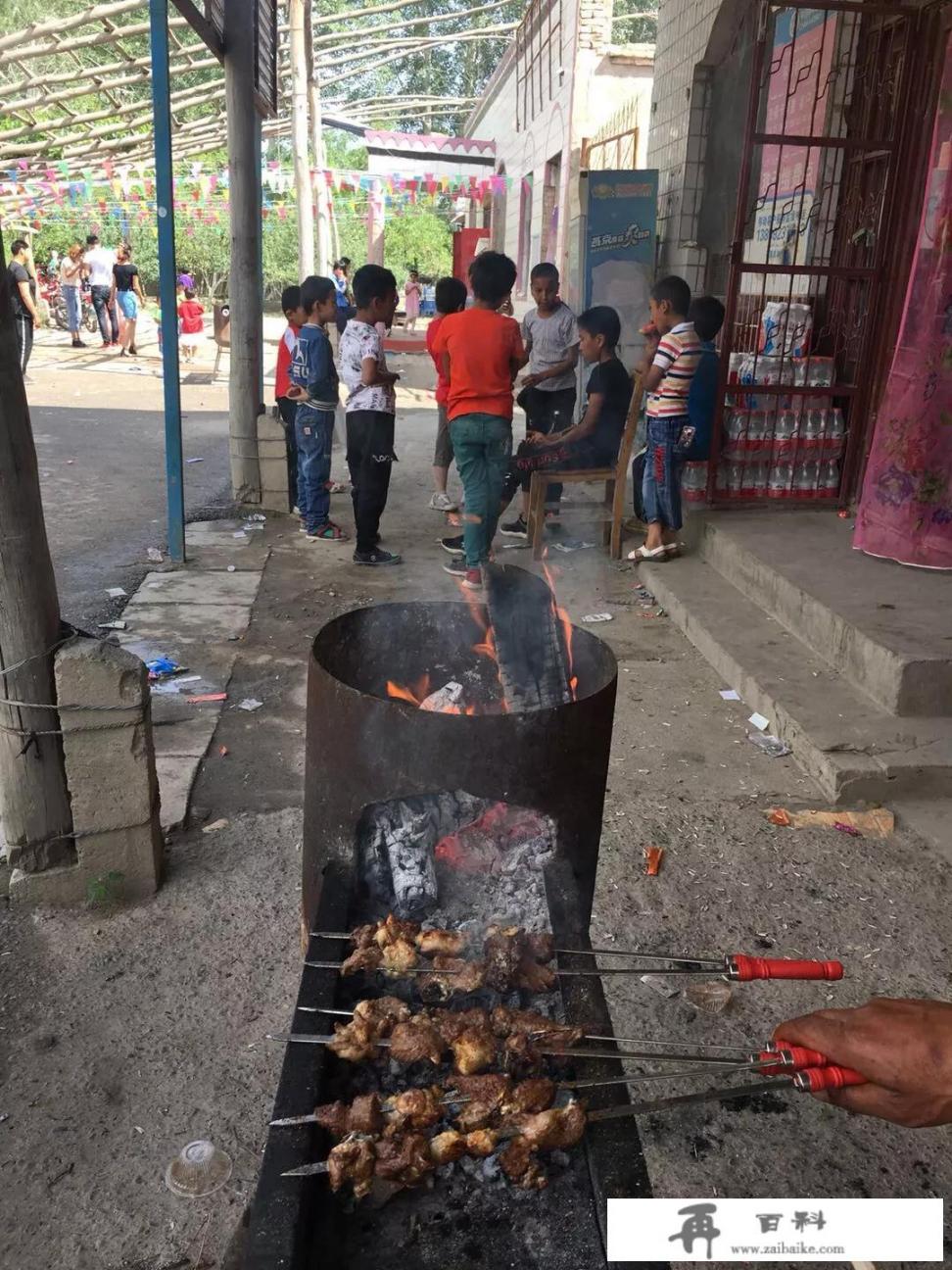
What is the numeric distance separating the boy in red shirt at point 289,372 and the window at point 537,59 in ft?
36.0

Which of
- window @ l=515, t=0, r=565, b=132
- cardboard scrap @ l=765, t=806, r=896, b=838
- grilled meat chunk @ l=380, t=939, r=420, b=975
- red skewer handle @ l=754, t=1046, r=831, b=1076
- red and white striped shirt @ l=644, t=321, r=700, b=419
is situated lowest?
cardboard scrap @ l=765, t=806, r=896, b=838

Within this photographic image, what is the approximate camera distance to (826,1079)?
1.47 m

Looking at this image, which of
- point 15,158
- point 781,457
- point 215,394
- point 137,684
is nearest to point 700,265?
point 781,457

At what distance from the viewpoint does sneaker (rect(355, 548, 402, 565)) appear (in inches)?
278

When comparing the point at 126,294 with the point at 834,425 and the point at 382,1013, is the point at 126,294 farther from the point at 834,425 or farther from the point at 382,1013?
the point at 382,1013

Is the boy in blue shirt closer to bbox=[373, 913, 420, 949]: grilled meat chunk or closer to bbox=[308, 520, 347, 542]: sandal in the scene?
bbox=[308, 520, 347, 542]: sandal

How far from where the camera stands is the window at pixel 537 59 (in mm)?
15961

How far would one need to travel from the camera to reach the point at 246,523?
8.02 m

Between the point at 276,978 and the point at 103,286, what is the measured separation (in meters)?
20.3

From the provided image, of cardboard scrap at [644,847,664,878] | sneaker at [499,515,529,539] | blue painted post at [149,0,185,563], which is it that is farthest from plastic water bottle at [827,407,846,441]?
blue painted post at [149,0,185,563]

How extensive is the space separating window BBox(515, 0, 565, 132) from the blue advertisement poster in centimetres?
822

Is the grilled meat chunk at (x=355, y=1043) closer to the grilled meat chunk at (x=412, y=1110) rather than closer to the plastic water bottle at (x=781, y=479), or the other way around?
the grilled meat chunk at (x=412, y=1110)

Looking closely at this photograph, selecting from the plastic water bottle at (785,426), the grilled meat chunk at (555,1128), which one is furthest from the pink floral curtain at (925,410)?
the grilled meat chunk at (555,1128)

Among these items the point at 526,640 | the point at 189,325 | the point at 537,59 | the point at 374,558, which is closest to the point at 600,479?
the point at 374,558
